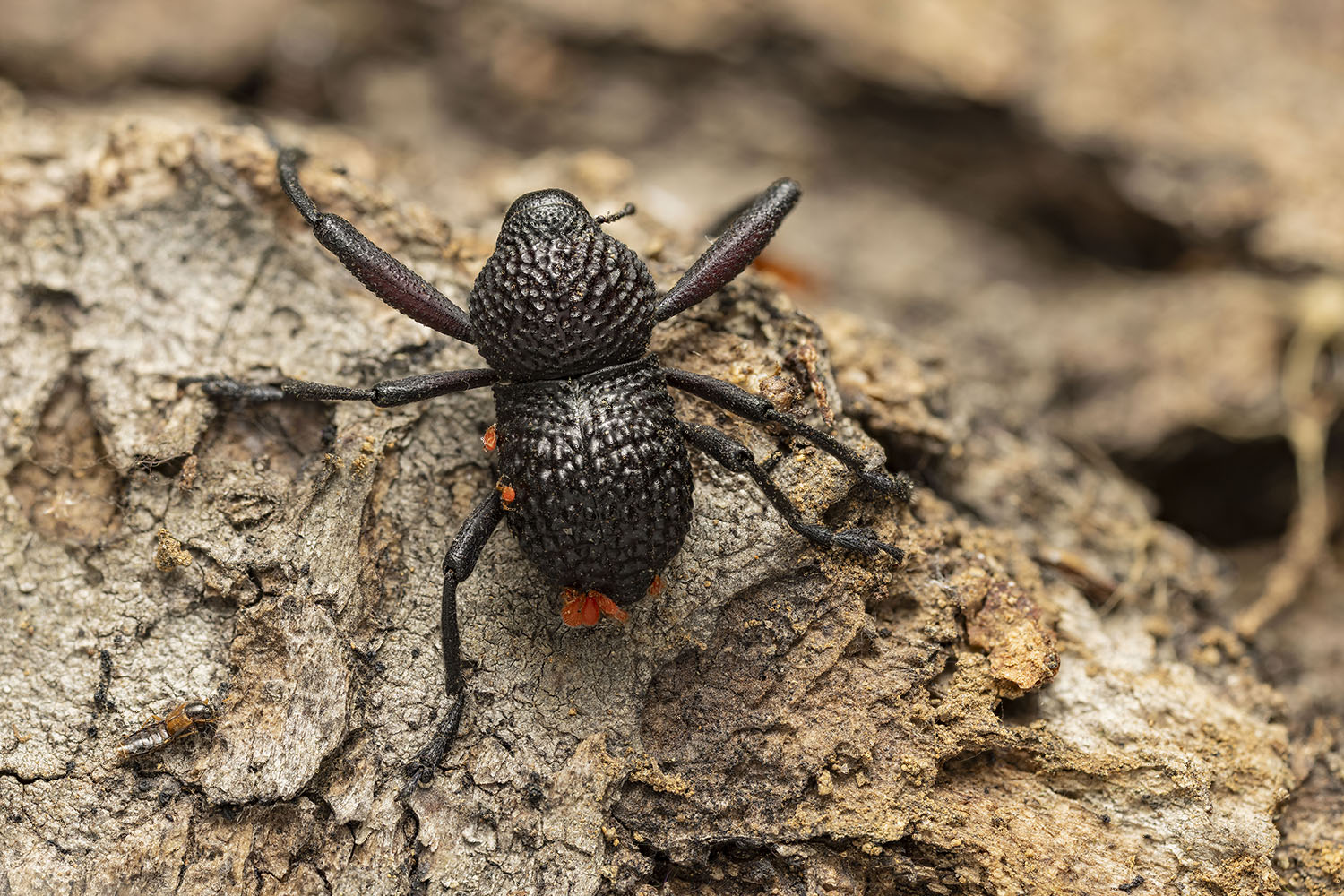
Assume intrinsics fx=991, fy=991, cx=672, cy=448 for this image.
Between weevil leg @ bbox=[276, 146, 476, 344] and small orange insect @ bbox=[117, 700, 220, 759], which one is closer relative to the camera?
small orange insect @ bbox=[117, 700, 220, 759]

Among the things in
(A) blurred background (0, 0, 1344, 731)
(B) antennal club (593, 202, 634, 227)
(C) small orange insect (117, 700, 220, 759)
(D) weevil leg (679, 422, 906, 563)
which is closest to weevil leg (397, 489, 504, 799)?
(C) small orange insect (117, 700, 220, 759)

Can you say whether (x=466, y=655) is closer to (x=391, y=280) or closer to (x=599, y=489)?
(x=599, y=489)

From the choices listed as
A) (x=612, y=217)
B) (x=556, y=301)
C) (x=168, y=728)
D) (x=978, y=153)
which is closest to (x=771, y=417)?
(x=556, y=301)

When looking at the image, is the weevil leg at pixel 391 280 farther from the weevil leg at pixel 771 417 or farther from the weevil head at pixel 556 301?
the weevil leg at pixel 771 417

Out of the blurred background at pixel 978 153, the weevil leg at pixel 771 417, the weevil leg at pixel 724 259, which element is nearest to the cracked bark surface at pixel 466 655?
the weevil leg at pixel 771 417

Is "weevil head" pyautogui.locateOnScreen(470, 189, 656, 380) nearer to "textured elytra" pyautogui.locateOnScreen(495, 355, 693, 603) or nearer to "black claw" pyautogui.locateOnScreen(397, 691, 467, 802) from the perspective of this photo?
"textured elytra" pyautogui.locateOnScreen(495, 355, 693, 603)
